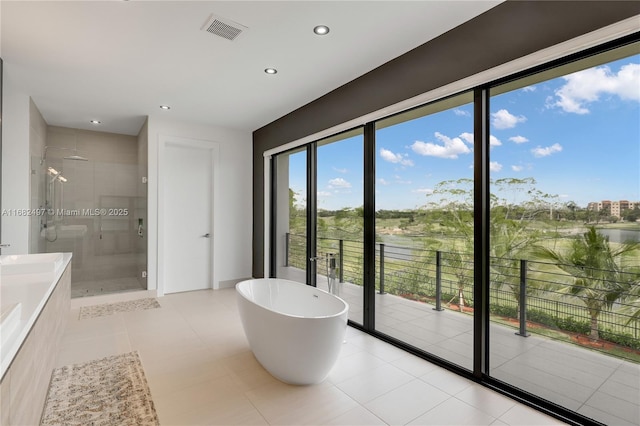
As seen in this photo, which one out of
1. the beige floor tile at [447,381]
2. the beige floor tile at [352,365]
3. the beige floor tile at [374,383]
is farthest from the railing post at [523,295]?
the beige floor tile at [352,365]

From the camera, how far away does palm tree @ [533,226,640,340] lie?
185 cm

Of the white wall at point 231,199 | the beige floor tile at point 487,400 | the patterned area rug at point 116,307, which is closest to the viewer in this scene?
the beige floor tile at point 487,400

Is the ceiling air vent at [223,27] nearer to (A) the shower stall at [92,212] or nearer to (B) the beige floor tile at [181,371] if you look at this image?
(B) the beige floor tile at [181,371]

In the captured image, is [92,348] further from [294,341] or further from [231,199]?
[231,199]

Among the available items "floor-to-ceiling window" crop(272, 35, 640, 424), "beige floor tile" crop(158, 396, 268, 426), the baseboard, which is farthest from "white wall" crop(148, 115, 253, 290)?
"beige floor tile" crop(158, 396, 268, 426)

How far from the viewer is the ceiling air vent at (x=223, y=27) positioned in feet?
7.85

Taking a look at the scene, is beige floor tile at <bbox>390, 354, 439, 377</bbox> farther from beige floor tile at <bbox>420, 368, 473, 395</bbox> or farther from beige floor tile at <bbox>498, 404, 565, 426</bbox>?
beige floor tile at <bbox>498, 404, 565, 426</bbox>

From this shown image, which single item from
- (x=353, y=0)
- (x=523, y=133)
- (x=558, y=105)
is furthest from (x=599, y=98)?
(x=353, y=0)

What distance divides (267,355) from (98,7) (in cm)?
276

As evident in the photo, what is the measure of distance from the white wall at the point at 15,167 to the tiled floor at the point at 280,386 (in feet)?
3.99

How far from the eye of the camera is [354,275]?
3.67 metres

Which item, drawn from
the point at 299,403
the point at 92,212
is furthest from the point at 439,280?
the point at 92,212

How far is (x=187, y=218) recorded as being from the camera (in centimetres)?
523

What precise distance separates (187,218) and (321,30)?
12.4ft
